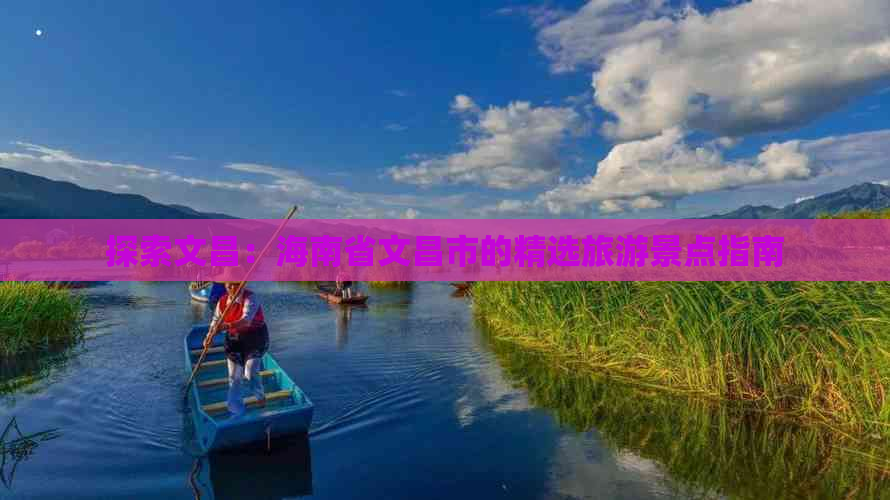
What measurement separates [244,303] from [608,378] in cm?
986

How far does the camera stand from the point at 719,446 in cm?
930

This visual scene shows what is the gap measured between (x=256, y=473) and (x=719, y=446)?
342 inches

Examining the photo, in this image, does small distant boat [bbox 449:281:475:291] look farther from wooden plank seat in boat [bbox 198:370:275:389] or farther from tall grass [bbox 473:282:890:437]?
wooden plank seat in boat [bbox 198:370:275:389]

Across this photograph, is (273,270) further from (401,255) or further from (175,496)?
(175,496)

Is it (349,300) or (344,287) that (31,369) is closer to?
(349,300)

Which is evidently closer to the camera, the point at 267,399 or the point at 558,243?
the point at 267,399

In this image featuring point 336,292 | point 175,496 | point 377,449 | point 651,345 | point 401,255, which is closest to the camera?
point 175,496

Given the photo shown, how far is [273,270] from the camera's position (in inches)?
1597

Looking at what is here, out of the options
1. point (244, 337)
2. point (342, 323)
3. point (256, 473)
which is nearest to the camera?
point (256, 473)

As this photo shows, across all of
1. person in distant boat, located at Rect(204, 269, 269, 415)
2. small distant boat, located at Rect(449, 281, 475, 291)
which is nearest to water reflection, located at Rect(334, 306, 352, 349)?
person in distant boat, located at Rect(204, 269, 269, 415)

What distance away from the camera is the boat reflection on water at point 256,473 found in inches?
298

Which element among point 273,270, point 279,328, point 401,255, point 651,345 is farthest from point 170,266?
point 651,345

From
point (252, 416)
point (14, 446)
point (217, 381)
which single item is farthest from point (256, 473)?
point (14, 446)

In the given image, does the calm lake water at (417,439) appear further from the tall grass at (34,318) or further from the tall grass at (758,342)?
the tall grass at (34,318)
